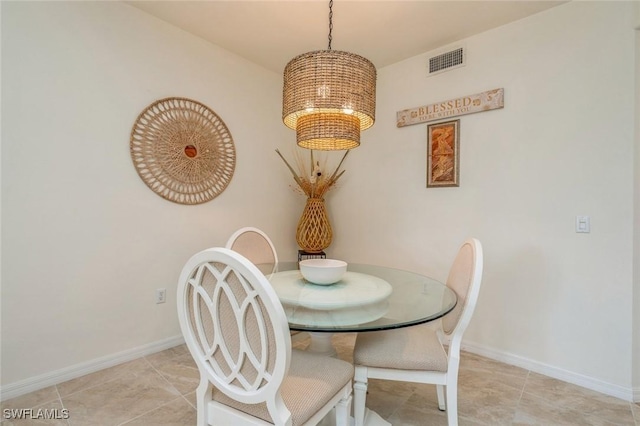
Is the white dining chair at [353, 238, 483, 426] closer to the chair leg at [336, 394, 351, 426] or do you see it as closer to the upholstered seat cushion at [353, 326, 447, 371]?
the upholstered seat cushion at [353, 326, 447, 371]

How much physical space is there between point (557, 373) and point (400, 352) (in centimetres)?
139

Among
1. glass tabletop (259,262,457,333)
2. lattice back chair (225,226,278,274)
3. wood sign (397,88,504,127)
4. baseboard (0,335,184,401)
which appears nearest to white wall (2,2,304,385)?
baseboard (0,335,184,401)

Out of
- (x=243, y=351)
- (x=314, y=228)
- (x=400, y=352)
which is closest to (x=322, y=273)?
(x=400, y=352)

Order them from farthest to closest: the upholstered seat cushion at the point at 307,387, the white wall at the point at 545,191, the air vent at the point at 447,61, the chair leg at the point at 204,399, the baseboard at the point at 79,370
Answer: the air vent at the point at 447,61, the white wall at the point at 545,191, the baseboard at the point at 79,370, the chair leg at the point at 204,399, the upholstered seat cushion at the point at 307,387

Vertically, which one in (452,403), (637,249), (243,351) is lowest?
(452,403)

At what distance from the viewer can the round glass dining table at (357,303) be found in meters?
1.17

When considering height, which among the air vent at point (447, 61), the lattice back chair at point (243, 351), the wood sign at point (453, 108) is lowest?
the lattice back chair at point (243, 351)

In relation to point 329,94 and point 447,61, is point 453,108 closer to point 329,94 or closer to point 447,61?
point 447,61

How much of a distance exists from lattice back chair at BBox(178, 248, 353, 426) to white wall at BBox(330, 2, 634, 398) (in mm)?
1654

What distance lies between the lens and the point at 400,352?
4.54ft

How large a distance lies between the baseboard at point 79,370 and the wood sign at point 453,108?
103 inches

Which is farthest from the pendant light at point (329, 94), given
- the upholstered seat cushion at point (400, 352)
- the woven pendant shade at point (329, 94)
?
the upholstered seat cushion at point (400, 352)

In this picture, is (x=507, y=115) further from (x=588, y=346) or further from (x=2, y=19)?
(x=2, y=19)

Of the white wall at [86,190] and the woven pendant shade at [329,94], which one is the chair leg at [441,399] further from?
the white wall at [86,190]
